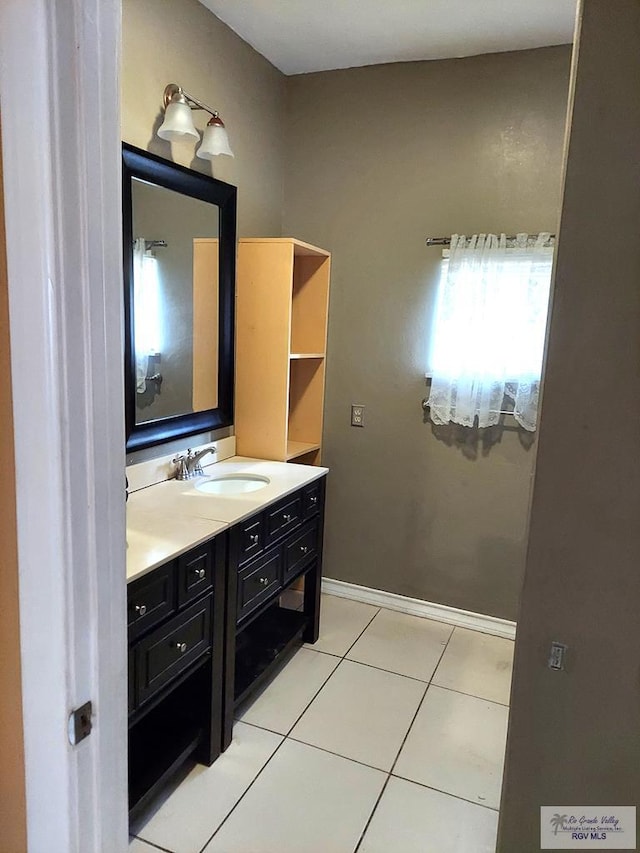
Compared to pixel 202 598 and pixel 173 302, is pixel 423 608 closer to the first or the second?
pixel 202 598

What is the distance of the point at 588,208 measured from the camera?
49.8 inches

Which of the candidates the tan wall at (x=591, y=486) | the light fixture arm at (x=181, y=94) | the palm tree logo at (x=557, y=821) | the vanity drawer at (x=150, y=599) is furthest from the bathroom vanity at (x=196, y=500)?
the palm tree logo at (x=557, y=821)

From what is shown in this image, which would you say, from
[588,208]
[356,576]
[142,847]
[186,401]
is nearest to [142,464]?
[186,401]

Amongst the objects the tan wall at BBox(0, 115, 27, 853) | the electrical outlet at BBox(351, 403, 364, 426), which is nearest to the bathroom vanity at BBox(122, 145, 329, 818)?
the electrical outlet at BBox(351, 403, 364, 426)

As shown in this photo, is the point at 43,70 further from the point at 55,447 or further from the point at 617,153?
the point at 617,153

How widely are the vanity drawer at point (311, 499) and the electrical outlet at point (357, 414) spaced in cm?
58

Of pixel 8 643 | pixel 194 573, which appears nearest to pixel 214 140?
pixel 194 573

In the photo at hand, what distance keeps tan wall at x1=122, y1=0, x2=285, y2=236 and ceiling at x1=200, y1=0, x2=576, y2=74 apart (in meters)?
0.11

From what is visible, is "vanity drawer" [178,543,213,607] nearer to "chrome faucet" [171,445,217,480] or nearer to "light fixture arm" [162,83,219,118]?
"chrome faucet" [171,445,217,480]

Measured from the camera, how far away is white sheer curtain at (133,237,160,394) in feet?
7.04

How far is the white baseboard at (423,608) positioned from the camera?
9.77ft

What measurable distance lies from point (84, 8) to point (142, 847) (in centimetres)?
201

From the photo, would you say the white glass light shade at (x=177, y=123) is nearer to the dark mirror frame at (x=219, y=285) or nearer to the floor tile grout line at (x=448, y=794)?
the dark mirror frame at (x=219, y=285)

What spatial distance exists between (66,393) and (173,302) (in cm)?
171
